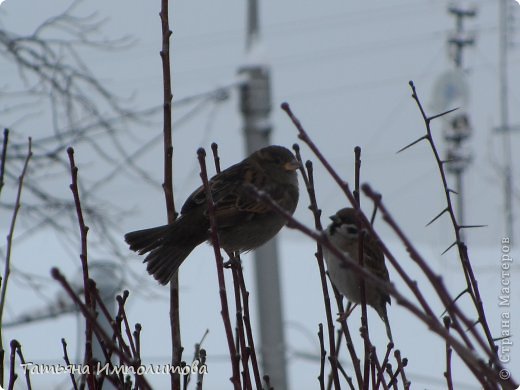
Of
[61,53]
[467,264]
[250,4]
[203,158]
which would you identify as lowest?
[467,264]

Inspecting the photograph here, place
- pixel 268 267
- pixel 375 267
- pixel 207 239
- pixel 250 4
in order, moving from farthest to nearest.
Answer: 1. pixel 268 267
2. pixel 250 4
3. pixel 375 267
4. pixel 207 239

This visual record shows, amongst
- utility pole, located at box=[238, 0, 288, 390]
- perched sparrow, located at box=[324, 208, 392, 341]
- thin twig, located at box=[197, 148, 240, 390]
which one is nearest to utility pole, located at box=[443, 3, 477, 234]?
utility pole, located at box=[238, 0, 288, 390]

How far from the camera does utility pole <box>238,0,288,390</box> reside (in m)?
6.49

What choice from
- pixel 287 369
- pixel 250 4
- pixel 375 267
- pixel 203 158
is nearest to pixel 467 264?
pixel 203 158

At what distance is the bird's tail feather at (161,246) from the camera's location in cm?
227

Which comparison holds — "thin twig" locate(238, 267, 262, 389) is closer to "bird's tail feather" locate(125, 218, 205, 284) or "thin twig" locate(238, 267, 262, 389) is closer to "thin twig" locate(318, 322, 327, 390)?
"thin twig" locate(318, 322, 327, 390)

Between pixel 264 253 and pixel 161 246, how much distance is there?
474 centimetres

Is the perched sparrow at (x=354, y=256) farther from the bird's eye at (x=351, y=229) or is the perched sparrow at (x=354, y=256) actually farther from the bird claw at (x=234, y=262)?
the bird claw at (x=234, y=262)

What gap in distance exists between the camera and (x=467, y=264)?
1347 mm

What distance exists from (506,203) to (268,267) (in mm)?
2101

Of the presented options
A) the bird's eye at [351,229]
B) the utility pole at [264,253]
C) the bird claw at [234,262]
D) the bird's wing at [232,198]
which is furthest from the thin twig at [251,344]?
the utility pole at [264,253]

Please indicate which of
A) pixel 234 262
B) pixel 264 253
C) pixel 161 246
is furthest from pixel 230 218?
pixel 264 253

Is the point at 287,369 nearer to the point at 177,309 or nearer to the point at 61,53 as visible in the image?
the point at 61,53

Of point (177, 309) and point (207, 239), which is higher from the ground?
point (207, 239)
